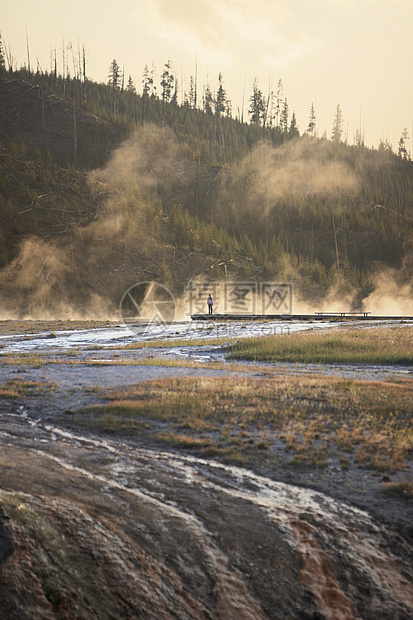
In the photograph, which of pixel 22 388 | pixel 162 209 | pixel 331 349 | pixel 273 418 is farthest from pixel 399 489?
pixel 162 209

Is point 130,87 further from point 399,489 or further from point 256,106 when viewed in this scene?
point 399,489

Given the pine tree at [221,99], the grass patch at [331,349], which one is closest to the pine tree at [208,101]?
the pine tree at [221,99]

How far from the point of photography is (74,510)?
7641 millimetres

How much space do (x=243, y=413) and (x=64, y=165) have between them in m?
87.7

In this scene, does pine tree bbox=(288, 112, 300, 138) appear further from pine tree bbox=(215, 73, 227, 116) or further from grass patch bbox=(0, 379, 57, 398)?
grass patch bbox=(0, 379, 57, 398)

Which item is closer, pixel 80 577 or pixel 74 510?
pixel 80 577

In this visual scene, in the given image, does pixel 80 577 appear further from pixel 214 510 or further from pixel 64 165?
pixel 64 165

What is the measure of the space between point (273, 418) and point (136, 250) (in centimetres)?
7226

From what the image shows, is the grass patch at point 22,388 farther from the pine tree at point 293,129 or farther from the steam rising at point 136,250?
the pine tree at point 293,129

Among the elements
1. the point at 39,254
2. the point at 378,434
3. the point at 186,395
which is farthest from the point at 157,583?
the point at 39,254

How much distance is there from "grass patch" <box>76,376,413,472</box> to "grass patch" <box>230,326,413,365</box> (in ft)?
28.5

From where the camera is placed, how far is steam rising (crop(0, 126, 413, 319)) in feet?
238

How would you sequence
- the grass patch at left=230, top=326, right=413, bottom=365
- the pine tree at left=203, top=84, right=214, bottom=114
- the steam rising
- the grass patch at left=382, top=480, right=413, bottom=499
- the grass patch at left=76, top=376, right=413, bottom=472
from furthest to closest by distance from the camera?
the pine tree at left=203, top=84, right=214, bottom=114, the steam rising, the grass patch at left=230, top=326, right=413, bottom=365, the grass patch at left=76, top=376, right=413, bottom=472, the grass patch at left=382, top=480, right=413, bottom=499

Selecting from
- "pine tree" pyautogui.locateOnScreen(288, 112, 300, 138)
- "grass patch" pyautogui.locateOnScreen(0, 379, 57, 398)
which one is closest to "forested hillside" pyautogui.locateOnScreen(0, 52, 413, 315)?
"pine tree" pyautogui.locateOnScreen(288, 112, 300, 138)
